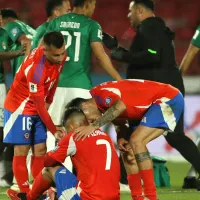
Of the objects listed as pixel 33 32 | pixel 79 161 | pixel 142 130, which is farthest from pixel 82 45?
pixel 79 161

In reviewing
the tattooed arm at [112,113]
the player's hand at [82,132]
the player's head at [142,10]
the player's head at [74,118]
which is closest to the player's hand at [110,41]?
the player's head at [142,10]

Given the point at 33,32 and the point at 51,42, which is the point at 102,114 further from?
the point at 33,32

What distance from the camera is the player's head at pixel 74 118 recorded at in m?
6.32

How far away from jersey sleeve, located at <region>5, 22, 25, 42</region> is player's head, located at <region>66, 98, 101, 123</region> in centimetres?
218

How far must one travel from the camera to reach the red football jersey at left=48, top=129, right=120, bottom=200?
240 inches

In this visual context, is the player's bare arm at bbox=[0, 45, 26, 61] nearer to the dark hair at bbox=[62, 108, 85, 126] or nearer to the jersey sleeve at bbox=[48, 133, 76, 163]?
the dark hair at bbox=[62, 108, 85, 126]

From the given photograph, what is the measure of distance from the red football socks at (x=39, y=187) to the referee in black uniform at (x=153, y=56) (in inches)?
83.2

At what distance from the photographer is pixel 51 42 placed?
22.7 ft

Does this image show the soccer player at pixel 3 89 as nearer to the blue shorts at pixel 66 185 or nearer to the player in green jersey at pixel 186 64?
the player in green jersey at pixel 186 64

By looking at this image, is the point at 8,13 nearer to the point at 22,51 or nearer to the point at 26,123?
the point at 22,51

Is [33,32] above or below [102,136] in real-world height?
above

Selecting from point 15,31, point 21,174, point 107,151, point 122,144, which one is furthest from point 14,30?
point 107,151

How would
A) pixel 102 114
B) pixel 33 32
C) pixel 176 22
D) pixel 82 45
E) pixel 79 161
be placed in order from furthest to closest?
pixel 176 22
pixel 33 32
pixel 82 45
pixel 102 114
pixel 79 161

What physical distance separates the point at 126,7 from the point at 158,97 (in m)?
11.5
